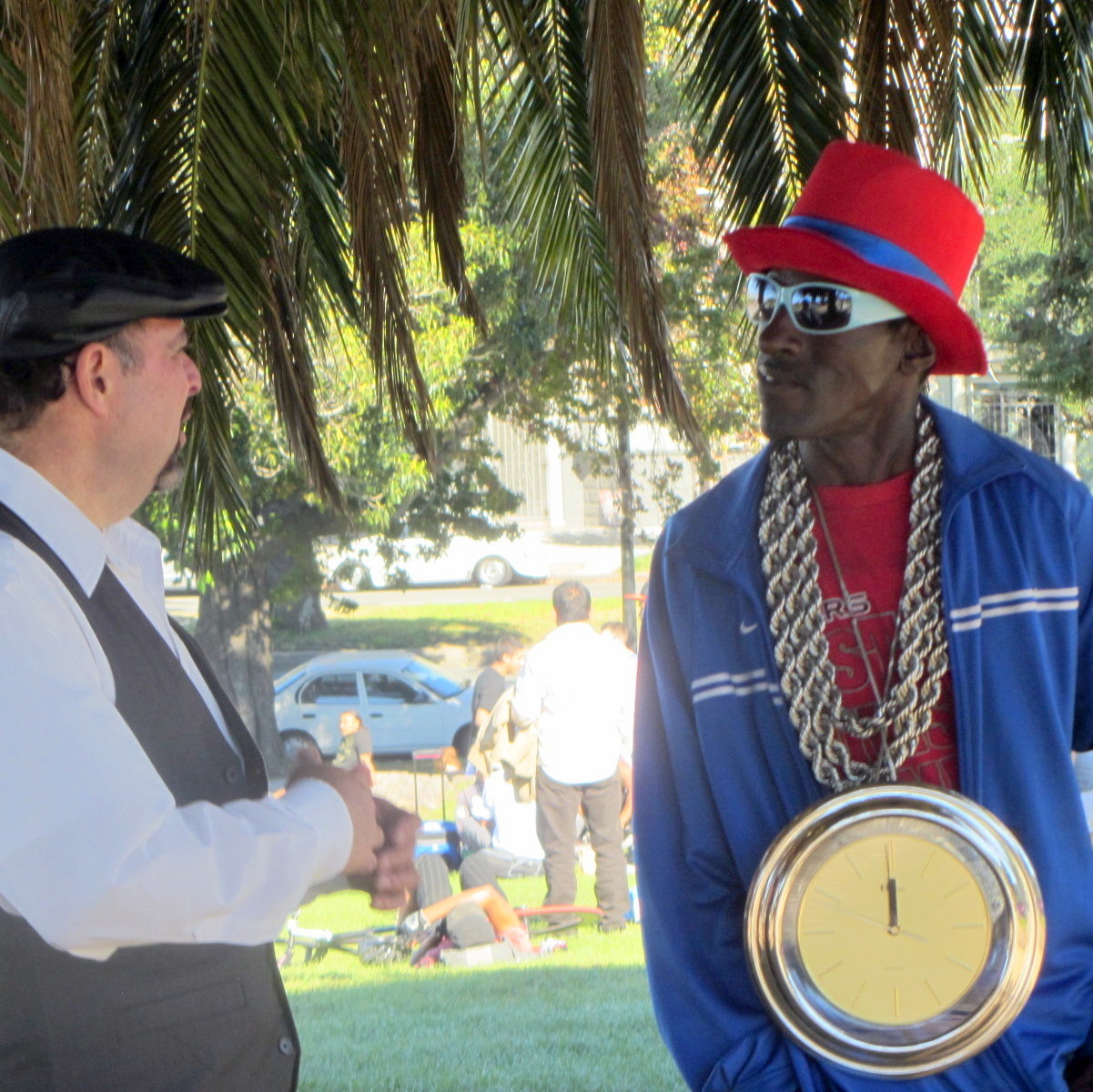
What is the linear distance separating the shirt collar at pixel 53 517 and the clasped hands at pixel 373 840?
0.36 m

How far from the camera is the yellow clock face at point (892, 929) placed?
1979 mm

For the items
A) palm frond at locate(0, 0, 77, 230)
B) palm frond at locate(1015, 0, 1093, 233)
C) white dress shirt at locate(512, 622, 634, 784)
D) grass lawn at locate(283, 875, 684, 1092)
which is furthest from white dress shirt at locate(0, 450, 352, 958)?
white dress shirt at locate(512, 622, 634, 784)

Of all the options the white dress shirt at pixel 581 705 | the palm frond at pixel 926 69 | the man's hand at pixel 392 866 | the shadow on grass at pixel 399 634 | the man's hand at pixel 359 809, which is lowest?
the shadow on grass at pixel 399 634

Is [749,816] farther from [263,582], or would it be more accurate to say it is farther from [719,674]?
[263,582]

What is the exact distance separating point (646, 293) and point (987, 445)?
1990mm

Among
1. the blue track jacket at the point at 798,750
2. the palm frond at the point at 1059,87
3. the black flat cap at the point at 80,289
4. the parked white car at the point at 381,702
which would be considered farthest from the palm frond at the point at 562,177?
the parked white car at the point at 381,702

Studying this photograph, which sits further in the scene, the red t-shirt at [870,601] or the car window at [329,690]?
the car window at [329,690]

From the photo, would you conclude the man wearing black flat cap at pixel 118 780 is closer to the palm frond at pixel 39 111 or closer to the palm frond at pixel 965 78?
the palm frond at pixel 39 111

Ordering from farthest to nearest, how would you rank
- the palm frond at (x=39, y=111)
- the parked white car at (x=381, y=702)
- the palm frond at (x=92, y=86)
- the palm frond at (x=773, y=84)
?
the parked white car at (x=381, y=702), the palm frond at (x=773, y=84), the palm frond at (x=92, y=86), the palm frond at (x=39, y=111)

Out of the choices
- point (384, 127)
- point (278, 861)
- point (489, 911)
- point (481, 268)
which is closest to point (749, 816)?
point (278, 861)

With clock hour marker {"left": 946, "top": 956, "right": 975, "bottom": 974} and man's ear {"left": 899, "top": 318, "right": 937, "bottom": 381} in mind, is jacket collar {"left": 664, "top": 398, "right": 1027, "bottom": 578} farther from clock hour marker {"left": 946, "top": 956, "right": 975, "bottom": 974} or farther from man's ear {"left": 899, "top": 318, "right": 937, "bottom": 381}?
clock hour marker {"left": 946, "top": 956, "right": 975, "bottom": 974}

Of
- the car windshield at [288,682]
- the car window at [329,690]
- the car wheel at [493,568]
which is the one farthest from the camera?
the car wheel at [493,568]

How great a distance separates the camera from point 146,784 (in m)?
1.39

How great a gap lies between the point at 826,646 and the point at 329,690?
14.7 metres
